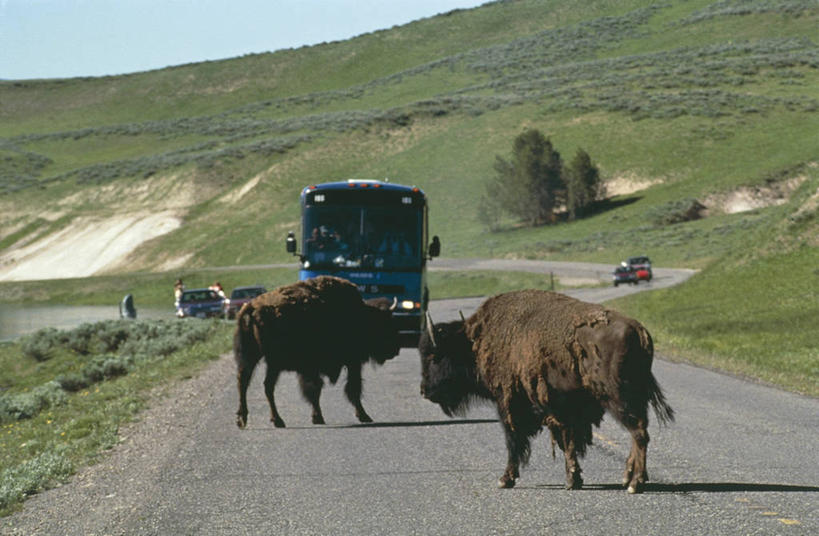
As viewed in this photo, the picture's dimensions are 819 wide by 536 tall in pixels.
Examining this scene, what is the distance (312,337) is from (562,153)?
89753 mm

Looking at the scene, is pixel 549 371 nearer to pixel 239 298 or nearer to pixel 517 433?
pixel 517 433

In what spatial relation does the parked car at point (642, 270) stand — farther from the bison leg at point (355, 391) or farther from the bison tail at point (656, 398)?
the bison tail at point (656, 398)

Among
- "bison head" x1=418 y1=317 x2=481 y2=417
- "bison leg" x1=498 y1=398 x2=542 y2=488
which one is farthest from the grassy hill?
"bison leg" x1=498 y1=398 x2=542 y2=488

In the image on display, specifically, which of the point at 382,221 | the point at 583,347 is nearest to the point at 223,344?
the point at 382,221

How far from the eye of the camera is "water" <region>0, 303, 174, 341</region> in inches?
1971

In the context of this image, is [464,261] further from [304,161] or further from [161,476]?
[161,476]

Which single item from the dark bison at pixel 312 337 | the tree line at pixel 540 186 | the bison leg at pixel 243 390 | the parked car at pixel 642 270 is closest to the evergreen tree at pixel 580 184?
the tree line at pixel 540 186

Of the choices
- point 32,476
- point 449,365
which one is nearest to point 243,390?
point 32,476

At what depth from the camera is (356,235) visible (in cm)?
2019

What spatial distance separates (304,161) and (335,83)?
74.9m

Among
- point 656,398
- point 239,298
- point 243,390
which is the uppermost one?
point 656,398

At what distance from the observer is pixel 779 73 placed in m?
115

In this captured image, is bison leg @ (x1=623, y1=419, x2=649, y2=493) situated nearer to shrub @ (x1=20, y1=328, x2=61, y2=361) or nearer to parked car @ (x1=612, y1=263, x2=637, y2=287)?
shrub @ (x1=20, y1=328, x2=61, y2=361)

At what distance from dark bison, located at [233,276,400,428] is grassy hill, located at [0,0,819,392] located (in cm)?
1460
